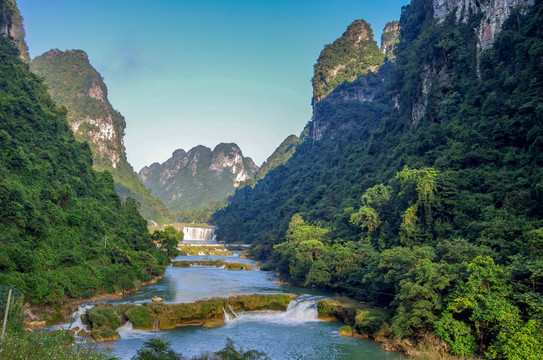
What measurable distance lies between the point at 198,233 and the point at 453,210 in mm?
100784

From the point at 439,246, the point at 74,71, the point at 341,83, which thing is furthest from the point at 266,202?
the point at 74,71

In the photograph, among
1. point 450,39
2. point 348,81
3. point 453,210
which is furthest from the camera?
point 348,81

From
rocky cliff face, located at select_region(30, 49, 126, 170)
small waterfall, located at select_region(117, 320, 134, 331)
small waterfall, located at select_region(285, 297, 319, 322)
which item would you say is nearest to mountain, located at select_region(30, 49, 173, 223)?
rocky cliff face, located at select_region(30, 49, 126, 170)

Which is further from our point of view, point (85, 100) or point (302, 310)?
point (85, 100)

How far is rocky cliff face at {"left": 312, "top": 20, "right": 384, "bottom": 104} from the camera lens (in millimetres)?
110625

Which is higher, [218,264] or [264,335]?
[218,264]

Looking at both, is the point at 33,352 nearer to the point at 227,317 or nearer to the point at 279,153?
the point at 227,317

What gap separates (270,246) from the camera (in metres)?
65.9

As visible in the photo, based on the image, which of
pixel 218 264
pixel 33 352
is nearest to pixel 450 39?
pixel 218 264

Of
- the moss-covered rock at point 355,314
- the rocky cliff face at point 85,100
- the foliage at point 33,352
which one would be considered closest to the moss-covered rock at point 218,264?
the moss-covered rock at point 355,314

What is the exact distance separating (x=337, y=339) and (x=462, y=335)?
24.1 feet

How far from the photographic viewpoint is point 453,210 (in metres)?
27.1

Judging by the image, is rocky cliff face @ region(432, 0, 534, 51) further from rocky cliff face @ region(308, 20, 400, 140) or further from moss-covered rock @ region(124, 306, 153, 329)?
rocky cliff face @ region(308, 20, 400, 140)

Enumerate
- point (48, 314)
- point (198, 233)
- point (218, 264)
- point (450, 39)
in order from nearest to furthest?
point (48, 314) < point (450, 39) < point (218, 264) < point (198, 233)
